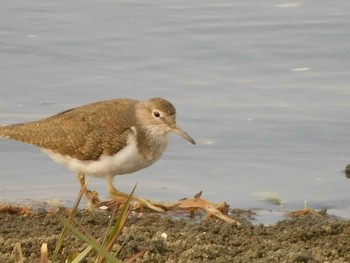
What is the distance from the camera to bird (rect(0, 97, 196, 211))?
8.48 m

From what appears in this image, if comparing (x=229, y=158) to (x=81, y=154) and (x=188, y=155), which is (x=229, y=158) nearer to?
(x=188, y=155)

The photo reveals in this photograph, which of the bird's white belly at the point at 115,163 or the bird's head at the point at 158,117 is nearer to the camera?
the bird's white belly at the point at 115,163

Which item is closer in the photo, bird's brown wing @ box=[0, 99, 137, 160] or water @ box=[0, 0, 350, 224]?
bird's brown wing @ box=[0, 99, 137, 160]

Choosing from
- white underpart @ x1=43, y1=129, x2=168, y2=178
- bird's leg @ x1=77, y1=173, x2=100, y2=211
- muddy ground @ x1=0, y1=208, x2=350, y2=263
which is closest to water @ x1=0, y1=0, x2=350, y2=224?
bird's leg @ x1=77, y1=173, x2=100, y2=211

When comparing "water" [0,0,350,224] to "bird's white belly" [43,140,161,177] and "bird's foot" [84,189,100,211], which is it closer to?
"bird's foot" [84,189,100,211]

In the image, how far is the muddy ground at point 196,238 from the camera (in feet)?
21.1

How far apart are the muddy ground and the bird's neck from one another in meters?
0.59

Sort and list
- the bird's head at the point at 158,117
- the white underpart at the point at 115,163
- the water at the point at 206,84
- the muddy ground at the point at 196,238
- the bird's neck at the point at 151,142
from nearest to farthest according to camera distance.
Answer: the muddy ground at the point at 196,238, the white underpart at the point at 115,163, the bird's neck at the point at 151,142, the bird's head at the point at 158,117, the water at the point at 206,84

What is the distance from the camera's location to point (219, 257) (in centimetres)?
646

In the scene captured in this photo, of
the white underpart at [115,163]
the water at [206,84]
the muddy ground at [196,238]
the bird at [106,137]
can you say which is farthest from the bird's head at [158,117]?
the muddy ground at [196,238]

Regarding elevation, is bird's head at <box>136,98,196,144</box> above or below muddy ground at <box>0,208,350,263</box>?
above

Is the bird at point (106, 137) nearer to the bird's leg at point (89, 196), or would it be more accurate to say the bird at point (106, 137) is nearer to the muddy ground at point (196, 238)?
the bird's leg at point (89, 196)

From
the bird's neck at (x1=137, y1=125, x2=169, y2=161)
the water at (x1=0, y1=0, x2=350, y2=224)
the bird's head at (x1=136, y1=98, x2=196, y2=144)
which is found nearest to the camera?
the bird's neck at (x1=137, y1=125, x2=169, y2=161)

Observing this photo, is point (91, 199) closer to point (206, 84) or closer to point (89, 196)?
point (89, 196)
